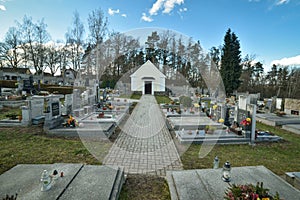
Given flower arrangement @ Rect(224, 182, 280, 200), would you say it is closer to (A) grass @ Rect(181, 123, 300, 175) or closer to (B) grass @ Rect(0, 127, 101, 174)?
(A) grass @ Rect(181, 123, 300, 175)

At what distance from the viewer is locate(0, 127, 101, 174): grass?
4.19 m

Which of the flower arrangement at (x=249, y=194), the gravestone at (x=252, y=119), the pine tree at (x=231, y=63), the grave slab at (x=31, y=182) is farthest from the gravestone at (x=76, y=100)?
the pine tree at (x=231, y=63)

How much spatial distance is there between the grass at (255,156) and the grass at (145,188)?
1.05m

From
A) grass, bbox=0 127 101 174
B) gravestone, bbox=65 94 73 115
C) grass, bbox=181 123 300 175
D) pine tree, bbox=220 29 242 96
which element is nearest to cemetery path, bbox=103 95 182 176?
grass, bbox=181 123 300 175

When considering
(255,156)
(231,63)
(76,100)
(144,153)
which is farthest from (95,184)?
(231,63)

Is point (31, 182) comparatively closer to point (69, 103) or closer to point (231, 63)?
point (69, 103)

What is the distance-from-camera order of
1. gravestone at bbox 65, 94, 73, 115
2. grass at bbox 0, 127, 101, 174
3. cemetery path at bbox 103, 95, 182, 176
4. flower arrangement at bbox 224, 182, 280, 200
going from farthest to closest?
gravestone at bbox 65, 94, 73, 115 → grass at bbox 0, 127, 101, 174 → cemetery path at bbox 103, 95, 182, 176 → flower arrangement at bbox 224, 182, 280, 200

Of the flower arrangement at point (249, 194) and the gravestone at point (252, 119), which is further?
the gravestone at point (252, 119)

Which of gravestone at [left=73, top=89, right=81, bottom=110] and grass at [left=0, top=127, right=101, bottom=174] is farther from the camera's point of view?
gravestone at [left=73, top=89, right=81, bottom=110]

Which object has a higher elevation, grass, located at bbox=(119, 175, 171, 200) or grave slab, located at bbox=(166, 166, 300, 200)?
grave slab, located at bbox=(166, 166, 300, 200)

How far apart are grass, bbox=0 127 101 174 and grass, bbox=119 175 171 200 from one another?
1331 millimetres

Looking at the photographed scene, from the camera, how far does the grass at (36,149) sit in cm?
419

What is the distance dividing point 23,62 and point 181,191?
43404mm

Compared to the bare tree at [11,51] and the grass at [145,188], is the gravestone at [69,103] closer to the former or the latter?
the grass at [145,188]
